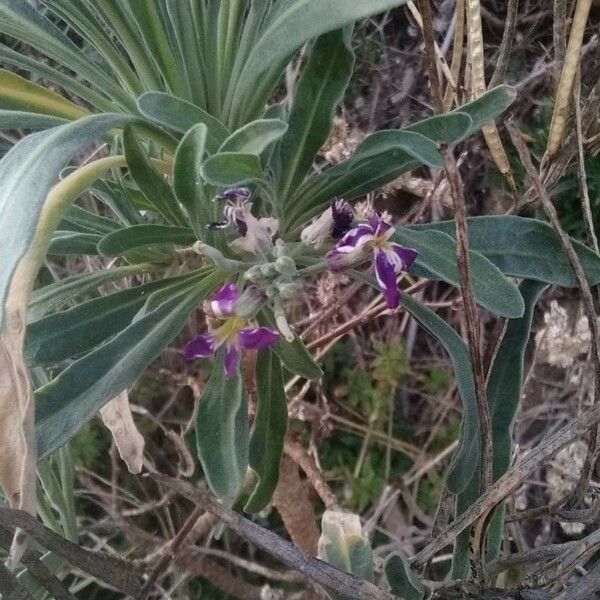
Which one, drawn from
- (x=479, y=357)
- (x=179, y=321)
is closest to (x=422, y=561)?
(x=479, y=357)

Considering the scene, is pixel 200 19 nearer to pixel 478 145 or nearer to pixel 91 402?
pixel 91 402

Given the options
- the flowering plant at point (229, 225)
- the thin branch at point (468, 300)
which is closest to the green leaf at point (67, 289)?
the flowering plant at point (229, 225)

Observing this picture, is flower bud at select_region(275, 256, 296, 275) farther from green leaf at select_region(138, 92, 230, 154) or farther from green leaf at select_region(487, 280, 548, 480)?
green leaf at select_region(487, 280, 548, 480)

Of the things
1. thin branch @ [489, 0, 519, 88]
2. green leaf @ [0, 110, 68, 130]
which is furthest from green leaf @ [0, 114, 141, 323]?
thin branch @ [489, 0, 519, 88]

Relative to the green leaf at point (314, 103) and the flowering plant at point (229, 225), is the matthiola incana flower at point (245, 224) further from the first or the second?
the green leaf at point (314, 103)

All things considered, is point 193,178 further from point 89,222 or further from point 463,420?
point 463,420
